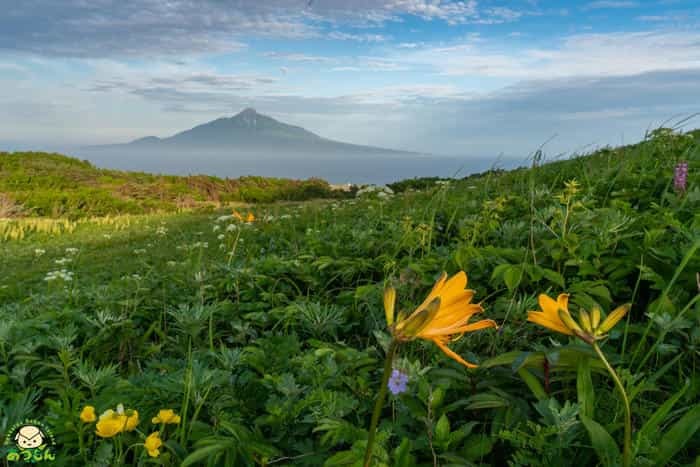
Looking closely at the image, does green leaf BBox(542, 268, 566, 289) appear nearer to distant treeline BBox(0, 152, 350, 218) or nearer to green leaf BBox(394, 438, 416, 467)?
green leaf BBox(394, 438, 416, 467)

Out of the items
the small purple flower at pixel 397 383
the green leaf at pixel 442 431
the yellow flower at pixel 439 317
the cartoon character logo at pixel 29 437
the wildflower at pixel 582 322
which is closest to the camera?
the yellow flower at pixel 439 317

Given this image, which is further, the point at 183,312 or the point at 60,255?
the point at 60,255

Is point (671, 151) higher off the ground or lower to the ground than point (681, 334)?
higher

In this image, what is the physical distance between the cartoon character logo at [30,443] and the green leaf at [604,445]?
4.13 feet

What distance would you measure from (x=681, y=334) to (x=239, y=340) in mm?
1512

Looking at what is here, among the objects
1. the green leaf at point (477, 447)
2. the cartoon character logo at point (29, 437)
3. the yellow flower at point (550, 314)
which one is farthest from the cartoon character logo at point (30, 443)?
the yellow flower at point (550, 314)

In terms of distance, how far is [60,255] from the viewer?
304 inches

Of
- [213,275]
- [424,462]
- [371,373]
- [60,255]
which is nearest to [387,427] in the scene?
[424,462]

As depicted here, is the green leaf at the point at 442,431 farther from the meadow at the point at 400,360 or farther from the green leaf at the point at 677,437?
the green leaf at the point at 677,437

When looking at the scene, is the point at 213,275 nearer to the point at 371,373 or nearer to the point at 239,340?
the point at 239,340

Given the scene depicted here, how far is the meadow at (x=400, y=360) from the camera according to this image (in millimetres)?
1087

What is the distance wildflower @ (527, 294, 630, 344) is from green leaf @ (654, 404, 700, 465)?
451mm

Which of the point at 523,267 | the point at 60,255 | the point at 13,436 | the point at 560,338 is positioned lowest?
the point at 60,255

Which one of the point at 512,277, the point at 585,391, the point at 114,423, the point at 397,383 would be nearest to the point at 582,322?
the point at 397,383
